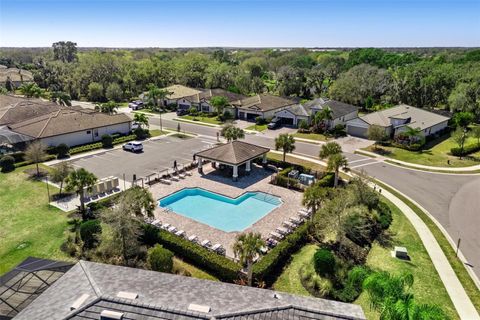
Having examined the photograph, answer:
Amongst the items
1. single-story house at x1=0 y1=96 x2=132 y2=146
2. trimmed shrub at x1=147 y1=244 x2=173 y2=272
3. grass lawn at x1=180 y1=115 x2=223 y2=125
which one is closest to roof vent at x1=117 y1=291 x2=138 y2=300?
trimmed shrub at x1=147 y1=244 x2=173 y2=272

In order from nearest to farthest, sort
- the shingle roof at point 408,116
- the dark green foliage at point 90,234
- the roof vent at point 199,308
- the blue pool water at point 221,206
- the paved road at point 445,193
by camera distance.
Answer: the roof vent at point 199,308 → the dark green foliage at point 90,234 → the paved road at point 445,193 → the blue pool water at point 221,206 → the shingle roof at point 408,116

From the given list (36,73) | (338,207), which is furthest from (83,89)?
(338,207)

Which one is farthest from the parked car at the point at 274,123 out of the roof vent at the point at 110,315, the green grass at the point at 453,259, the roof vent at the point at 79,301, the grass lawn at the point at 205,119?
the roof vent at the point at 110,315

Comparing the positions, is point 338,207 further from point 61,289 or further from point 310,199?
point 61,289

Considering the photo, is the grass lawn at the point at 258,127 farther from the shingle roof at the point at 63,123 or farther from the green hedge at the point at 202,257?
the green hedge at the point at 202,257

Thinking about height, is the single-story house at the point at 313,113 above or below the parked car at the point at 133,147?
above

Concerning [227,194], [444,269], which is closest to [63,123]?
[227,194]

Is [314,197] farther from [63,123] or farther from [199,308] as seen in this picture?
[63,123]
